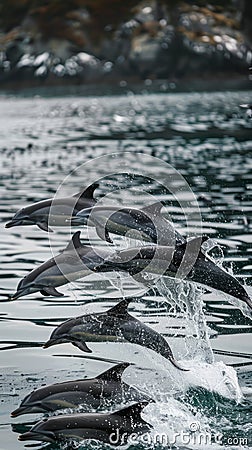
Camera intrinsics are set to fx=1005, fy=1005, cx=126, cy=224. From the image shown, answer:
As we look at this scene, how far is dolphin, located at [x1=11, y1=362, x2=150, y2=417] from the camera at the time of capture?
1262 cm

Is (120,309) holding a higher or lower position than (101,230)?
lower

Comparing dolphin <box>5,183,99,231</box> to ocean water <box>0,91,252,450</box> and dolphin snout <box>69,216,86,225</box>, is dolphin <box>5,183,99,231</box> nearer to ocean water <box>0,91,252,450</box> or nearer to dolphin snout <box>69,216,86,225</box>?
dolphin snout <box>69,216,86,225</box>

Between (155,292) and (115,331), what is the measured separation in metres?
6.75

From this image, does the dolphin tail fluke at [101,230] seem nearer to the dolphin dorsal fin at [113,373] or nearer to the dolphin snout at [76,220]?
the dolphin snout at [76,220]

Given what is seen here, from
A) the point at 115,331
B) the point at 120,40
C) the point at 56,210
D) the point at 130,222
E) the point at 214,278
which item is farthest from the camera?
the point at 120,40

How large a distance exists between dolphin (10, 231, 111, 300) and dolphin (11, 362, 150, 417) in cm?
158

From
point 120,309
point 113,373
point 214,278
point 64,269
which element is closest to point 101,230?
point 64,269

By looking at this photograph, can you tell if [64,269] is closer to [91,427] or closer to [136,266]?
[136,266]

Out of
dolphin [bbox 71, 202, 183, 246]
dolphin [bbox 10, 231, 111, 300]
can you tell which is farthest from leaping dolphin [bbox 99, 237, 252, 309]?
dolphin [bbox 10, 231, 111, 300]

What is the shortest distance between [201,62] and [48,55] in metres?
21.1

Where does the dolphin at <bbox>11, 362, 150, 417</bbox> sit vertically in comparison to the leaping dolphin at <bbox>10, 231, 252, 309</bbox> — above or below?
below

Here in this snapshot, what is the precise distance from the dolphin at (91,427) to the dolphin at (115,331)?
56.0 inches

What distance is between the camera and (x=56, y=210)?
1404 centimetres

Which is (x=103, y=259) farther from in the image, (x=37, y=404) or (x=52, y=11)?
(x=52, y=11)
